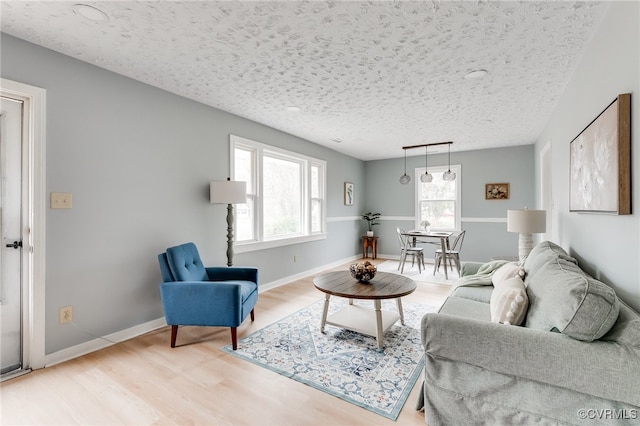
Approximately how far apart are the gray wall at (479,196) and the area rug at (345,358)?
378 centimetres

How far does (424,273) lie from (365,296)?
3324 millimetres

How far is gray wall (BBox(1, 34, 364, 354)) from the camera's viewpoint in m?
2.28

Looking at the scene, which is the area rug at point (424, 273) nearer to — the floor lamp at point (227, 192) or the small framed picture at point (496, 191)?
the small framed picture at point (496, 191)

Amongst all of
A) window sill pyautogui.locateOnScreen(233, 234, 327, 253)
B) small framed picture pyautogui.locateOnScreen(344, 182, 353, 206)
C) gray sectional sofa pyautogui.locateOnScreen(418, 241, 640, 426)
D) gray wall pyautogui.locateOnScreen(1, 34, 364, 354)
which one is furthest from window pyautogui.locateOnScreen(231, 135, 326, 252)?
gray sectional sofa pyautogui.locateOnScreen(418, 241, 640, 426)

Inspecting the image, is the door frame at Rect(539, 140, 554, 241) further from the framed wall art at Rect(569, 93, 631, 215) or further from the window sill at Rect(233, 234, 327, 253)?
the window sill at Rect(233, 234, 327, 253)

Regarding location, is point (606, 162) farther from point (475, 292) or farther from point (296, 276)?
point (296, 276)

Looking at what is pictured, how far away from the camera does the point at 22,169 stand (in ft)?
7.19

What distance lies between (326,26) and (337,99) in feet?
4.37

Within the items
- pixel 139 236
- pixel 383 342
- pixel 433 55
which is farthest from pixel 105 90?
pixel 383 342

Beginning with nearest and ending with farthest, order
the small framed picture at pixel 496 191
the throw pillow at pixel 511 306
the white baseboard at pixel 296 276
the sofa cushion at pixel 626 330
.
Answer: the sofa cushion at pixel 626 330, the throw pillow at pixel 511 306, the white baseboard at pixel 296 276, the small framed picture at pixel 496 191

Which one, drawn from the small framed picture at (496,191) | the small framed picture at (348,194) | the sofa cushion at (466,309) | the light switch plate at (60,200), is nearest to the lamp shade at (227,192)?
the light switch plate at (60,200)

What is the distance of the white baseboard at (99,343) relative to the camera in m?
2.27

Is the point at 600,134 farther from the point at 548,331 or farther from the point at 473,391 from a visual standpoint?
the point at 473,391

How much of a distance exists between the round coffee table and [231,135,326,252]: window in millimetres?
1535
